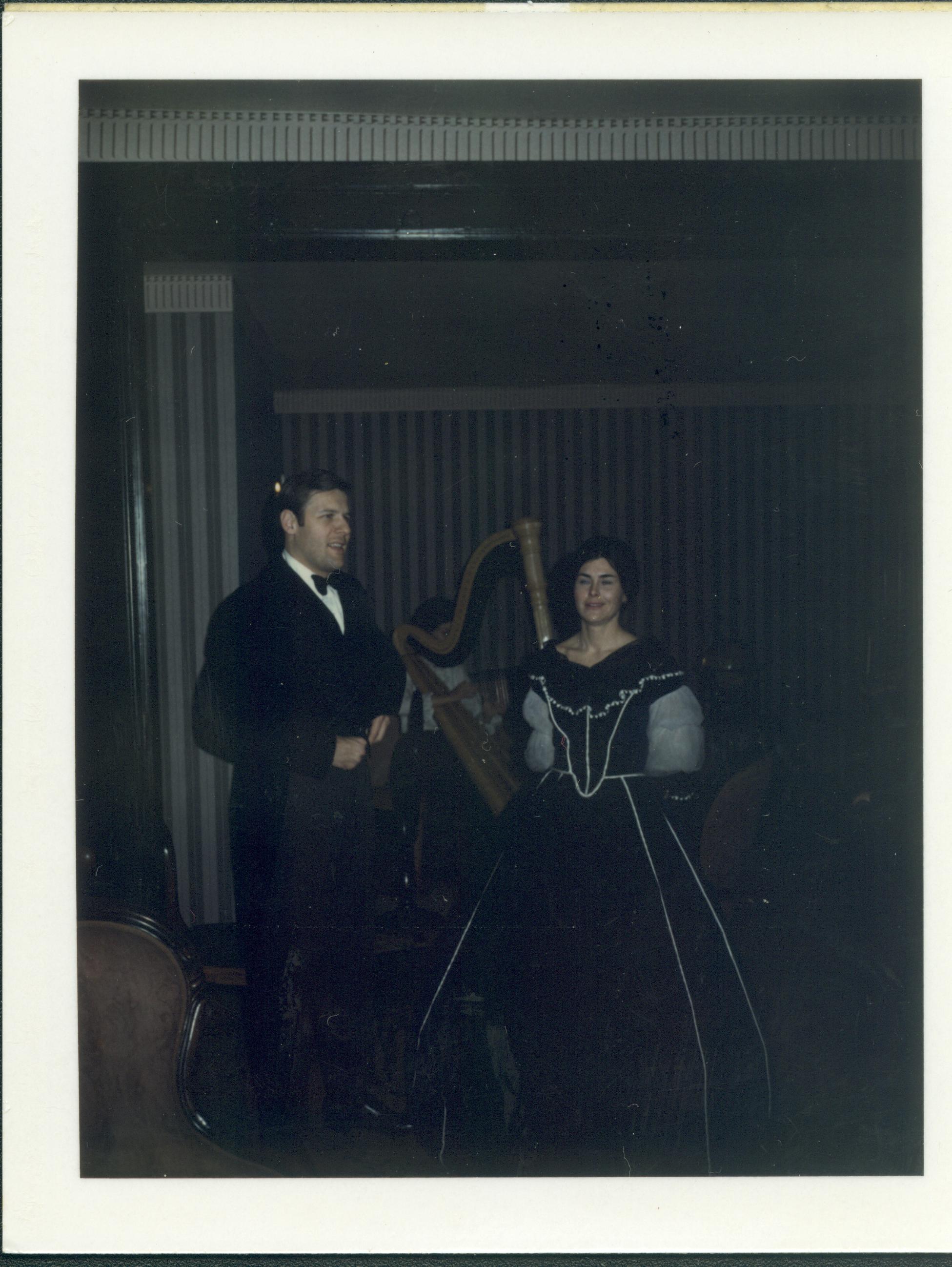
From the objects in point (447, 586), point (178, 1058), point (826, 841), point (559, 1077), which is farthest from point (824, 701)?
point (178, 1058)

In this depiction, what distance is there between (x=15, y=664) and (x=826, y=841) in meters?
1.68

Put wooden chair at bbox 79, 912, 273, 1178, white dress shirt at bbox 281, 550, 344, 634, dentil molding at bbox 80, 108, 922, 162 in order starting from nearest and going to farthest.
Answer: wooden chair at bbox 79, 912, 273, 1178
dentil molding at bbox 80, 108, 922, 162
white dress shirt at bbox 281, 550, 344, 634

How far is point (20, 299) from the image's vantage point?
1463mm

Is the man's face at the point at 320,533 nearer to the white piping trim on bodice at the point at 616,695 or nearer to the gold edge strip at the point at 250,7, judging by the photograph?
the white piping trim on bodice at the point at 616,695

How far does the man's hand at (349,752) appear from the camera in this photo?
160 cm

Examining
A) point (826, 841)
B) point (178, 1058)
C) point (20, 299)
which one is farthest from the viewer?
point (826, 841)

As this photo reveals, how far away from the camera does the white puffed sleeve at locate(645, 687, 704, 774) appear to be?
157 cm

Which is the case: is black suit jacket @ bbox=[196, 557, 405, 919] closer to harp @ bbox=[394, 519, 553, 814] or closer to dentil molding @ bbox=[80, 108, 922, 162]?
harp @ bbox=[394, 519, 553, 814]

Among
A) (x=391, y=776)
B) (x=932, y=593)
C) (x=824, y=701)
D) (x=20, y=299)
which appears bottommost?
(x=391, y=776)

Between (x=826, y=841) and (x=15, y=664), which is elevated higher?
(x=15, y=664)

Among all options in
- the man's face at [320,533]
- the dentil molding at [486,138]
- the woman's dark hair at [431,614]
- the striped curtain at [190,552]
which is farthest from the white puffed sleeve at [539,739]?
the dentil molding at [486,138]

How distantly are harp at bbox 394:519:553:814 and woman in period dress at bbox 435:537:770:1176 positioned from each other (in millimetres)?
57

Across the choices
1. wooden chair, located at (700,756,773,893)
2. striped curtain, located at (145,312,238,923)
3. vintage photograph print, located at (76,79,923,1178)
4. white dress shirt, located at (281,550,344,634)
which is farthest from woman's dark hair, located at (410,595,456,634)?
wooden chair, located at (700,756,773,893)

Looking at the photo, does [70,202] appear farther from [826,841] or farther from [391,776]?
[826,841]
